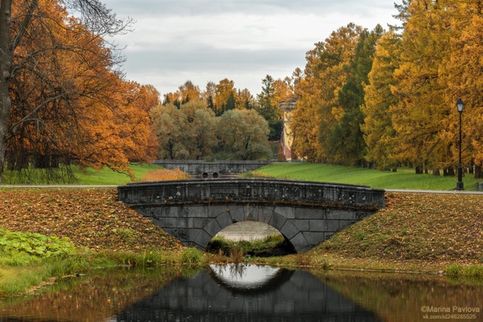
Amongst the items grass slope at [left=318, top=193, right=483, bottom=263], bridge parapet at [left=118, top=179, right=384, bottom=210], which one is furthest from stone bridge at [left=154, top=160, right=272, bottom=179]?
grass slope at [left=318, top=193, right=483, bottom=263]

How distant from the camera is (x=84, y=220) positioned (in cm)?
2603

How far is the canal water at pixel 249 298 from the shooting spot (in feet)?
57.4

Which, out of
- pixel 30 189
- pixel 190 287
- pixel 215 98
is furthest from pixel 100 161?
pixel 215 98

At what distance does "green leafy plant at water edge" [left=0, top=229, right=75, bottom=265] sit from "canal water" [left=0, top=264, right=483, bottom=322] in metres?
1.55

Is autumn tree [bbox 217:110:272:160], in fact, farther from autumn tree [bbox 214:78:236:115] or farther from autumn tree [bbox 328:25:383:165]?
autumn tree [bbox 328:25:383:165]

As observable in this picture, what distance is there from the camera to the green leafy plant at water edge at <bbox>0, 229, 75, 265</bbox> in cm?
2172

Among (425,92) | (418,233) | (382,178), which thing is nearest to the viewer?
(418,233)

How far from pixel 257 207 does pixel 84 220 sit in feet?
19.1

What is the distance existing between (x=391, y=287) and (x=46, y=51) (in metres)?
11.4

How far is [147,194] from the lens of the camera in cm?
2728

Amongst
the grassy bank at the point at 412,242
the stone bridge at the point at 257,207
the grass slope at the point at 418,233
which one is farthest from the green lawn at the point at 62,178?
the grass slope at the point at 418,233

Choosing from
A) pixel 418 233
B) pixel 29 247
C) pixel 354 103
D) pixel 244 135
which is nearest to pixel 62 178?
pixel 29 247

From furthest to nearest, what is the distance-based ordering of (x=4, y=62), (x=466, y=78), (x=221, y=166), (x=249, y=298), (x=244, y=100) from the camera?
(x=244, y=100), (x=221, y=166), (x=466, y=78), (x=4, y=62), (x=249, y=298)

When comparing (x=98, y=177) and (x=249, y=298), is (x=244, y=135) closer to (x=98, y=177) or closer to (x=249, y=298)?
(x=98, y=177)
